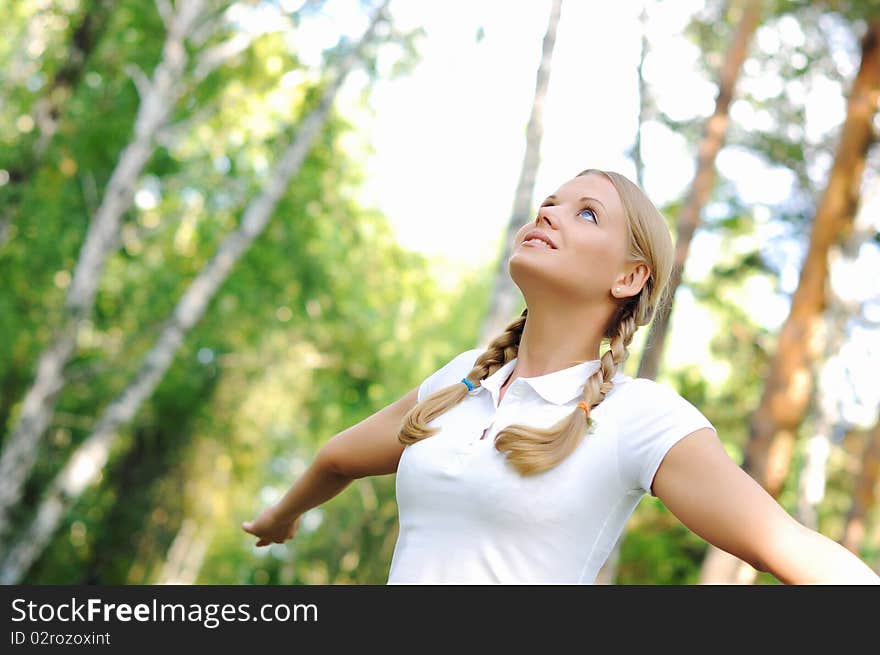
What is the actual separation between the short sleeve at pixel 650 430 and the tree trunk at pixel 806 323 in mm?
7399

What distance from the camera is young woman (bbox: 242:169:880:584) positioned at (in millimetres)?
1710

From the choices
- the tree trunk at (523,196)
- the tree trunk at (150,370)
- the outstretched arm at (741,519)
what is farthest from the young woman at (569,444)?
the tree trunk at (150,370)

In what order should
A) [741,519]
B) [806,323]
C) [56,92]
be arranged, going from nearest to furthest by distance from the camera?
[741,519] < [806,323] < [56,92]

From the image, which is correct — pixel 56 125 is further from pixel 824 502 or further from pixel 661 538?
pixel 824 502

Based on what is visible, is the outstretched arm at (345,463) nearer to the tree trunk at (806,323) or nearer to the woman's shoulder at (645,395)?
the woman's shoulder at (645,395)

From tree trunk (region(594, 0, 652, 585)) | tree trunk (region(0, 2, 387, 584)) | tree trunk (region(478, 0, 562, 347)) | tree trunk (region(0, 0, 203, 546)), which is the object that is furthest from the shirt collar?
tree trunk (region(0, 0, 203, 546))

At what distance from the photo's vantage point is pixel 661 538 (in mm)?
15094

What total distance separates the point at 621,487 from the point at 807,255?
9690 mm

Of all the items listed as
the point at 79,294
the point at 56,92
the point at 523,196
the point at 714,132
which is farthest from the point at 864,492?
the point at 56,92

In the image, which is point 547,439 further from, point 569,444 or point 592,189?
point 592,189

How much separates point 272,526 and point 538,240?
936mm

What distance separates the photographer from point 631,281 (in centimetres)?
212

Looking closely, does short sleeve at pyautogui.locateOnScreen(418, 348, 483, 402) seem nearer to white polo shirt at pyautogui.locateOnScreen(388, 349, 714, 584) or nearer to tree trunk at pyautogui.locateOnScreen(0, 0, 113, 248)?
white polo shirt at pyautogui.locateOnScreen(388, 349, 714, 584)

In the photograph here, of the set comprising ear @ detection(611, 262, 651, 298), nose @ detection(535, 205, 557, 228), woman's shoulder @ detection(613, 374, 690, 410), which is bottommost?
woman's shoulder @ detection(613, 374, 690, 410)
